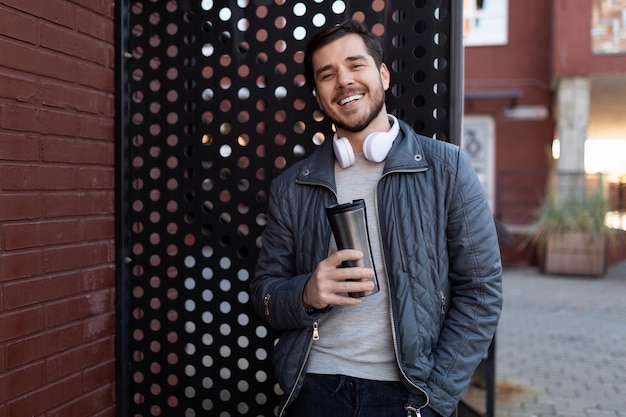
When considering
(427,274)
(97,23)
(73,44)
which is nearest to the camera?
(427,274)

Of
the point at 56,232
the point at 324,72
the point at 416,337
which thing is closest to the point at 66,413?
the point at 56,232

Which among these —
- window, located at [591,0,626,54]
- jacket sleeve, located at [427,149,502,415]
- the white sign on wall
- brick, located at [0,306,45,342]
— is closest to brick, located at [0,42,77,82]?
brick, located at [0,306,45,342]

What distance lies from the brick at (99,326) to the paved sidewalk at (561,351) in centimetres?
293

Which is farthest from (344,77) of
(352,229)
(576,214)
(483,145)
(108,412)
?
(483,145)

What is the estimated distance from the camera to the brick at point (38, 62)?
2.08 m

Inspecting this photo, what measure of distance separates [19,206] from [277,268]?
987 mm

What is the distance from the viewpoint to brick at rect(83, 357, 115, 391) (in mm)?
2484

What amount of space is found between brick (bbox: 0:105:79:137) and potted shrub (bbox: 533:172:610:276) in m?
9.47

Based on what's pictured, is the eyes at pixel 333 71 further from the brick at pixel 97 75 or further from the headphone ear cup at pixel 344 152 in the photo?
the brick at pixel 97 75

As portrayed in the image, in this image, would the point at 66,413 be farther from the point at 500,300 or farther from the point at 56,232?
the point at 500,300

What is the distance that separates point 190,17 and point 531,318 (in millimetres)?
6157

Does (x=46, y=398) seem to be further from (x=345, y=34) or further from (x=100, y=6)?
(x=345, y=34)

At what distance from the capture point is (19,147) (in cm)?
212

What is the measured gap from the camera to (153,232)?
8.52ft
